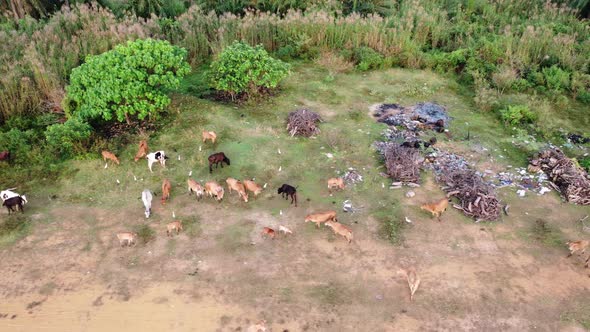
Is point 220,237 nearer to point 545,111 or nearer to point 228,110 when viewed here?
point 228,110

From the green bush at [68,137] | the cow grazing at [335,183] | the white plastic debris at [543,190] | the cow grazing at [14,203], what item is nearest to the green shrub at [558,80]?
the white plastic debris at [543,190]

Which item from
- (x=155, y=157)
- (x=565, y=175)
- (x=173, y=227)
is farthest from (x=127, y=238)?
(x=565, y=175)

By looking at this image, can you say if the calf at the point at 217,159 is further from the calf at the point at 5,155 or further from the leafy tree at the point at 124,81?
the calf at the point at 5,155

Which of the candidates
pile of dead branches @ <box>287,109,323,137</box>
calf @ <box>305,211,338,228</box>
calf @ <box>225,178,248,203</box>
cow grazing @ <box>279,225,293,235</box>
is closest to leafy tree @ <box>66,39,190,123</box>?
pile of dead branches @ <box>287,109,323,137</box>

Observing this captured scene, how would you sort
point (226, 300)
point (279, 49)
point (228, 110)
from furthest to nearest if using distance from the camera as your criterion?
point (279, 49) → point (228, 110) → point (226, 300)

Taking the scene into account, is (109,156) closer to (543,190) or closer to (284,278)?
(284,278)

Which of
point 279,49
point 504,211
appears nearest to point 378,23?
point 279,49
